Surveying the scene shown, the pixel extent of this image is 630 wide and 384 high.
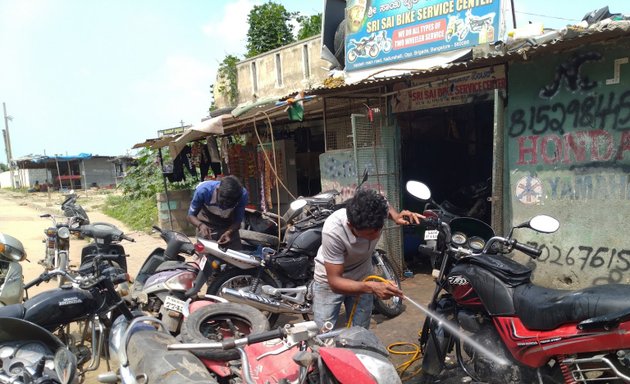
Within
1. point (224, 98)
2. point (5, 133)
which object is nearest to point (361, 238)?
point (224, 98)

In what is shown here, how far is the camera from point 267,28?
1933 cm

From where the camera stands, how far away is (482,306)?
10.0ft

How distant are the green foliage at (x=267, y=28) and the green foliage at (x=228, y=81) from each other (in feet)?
10.1

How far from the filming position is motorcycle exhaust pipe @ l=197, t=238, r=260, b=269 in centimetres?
462

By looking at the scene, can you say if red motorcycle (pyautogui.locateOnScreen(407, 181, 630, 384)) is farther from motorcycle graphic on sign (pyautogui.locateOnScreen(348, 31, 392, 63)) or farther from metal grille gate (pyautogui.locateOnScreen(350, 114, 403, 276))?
motorcycle graphic on sign (pyautogui.locateOnScreen(348, 31, 392, 63))

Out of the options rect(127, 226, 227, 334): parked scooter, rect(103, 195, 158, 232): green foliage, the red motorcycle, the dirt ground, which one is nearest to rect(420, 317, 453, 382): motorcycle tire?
the red motorcycle

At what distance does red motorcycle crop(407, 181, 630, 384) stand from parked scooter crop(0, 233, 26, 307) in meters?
4.33

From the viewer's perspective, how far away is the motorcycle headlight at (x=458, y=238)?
3.29m

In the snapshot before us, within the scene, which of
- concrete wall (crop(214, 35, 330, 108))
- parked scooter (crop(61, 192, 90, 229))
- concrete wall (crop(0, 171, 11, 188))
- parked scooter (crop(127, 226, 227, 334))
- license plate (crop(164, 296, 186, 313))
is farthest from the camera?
concrete wall (crop(0, 171, 11, 188))

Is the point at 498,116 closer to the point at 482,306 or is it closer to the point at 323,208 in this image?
the point at 323,208

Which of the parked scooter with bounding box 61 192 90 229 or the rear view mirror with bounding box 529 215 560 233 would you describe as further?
the parked scooter with bounding box 61 192 90 229

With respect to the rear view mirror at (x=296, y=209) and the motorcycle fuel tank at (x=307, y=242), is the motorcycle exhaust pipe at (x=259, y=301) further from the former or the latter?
the rear view mirror at (x=296, y=209)

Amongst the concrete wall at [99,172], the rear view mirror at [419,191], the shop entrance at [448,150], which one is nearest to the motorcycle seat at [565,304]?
the rear view mirror at [419,191]

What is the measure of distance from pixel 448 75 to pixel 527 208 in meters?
2.04
